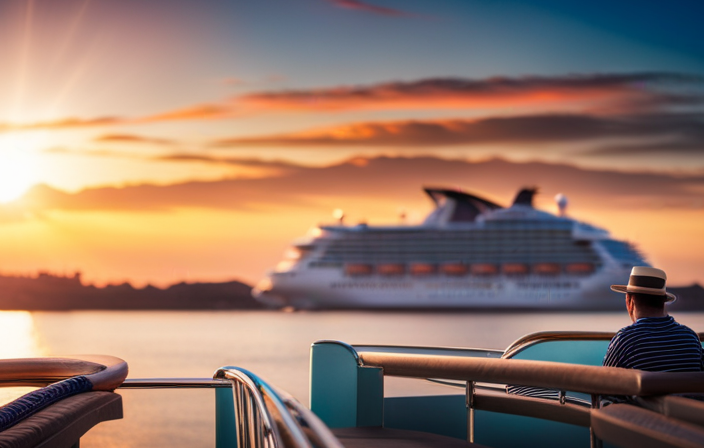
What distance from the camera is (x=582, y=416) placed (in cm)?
126

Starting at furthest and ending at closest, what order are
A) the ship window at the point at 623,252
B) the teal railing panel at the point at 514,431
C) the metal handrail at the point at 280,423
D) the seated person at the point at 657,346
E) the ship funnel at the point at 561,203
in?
1. the ship funnel at the point at 561,203
2. the ship window at the point at 623,252
3. the teal railing panel at the point at 514,431
4. the seated person at the point at 657,346
5. the metal handrail at the point at 280,423

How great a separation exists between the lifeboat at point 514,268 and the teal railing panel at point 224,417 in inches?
1480

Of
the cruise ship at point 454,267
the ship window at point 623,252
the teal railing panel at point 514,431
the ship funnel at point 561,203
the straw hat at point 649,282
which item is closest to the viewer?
the straw hat at point 649,282

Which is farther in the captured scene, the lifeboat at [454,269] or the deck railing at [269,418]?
the lifeboat at [454,269]

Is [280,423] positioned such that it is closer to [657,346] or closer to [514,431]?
[657,346]

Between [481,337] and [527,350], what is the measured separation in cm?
2963

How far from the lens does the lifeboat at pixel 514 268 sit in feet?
126

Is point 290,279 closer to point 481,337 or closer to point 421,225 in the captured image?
point 421,225

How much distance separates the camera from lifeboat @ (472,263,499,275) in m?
38.5

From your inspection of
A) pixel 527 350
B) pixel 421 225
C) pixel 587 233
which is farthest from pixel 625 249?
pixel 527 350

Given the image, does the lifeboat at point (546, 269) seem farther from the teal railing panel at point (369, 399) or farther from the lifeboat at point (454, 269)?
the teal railing panel at point (369, 399)

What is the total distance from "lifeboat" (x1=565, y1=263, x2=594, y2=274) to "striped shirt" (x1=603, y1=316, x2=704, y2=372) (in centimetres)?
3819

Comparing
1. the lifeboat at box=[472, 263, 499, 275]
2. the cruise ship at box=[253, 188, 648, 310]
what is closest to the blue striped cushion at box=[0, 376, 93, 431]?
the cruise ship at box=[253, 188, 648, 310]

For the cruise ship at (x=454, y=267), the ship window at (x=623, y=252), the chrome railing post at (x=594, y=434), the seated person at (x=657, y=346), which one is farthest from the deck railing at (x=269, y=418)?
the ship window at (x=623, y=252)
